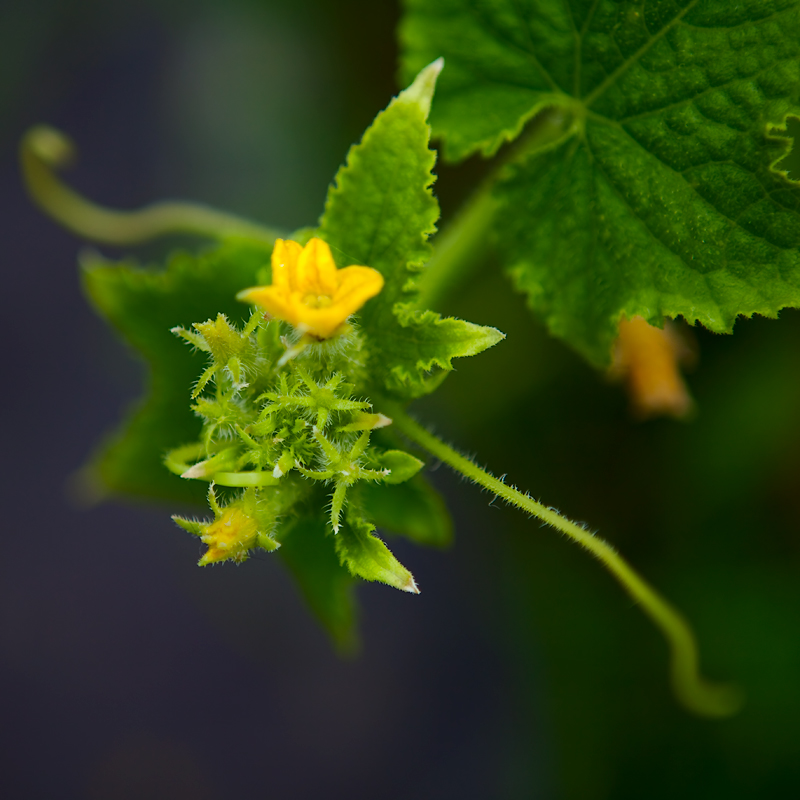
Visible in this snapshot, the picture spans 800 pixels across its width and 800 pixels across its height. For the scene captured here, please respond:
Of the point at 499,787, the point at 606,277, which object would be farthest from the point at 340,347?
the point at 499,787

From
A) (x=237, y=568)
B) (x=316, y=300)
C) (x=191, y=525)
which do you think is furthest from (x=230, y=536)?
(x=237, y=568)

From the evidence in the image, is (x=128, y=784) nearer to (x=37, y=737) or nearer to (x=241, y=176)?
(x=37, y=737)

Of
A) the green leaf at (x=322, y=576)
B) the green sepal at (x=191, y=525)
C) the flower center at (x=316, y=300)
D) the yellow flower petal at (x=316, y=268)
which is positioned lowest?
the green sepal at (x=191, y=525)

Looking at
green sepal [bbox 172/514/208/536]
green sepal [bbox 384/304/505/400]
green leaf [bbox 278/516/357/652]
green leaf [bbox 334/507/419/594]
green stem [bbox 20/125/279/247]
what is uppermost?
green stem [bbox 20/125/279/247]

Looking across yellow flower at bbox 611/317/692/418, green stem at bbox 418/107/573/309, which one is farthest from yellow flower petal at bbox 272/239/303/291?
yellow flower at bbox 611/317/692/418

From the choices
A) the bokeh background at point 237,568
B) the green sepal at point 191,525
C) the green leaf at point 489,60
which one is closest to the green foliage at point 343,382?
the green sepal at point 191,525

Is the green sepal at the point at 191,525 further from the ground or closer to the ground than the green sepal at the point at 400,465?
closer to the ground

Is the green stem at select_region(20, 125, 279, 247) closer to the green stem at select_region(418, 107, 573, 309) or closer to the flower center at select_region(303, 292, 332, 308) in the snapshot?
the green stem at select_region(418, 107, 573, 309)

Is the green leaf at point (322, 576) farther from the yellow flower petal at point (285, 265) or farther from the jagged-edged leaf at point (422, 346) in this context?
the yellow flower petal at point (285, 265)
